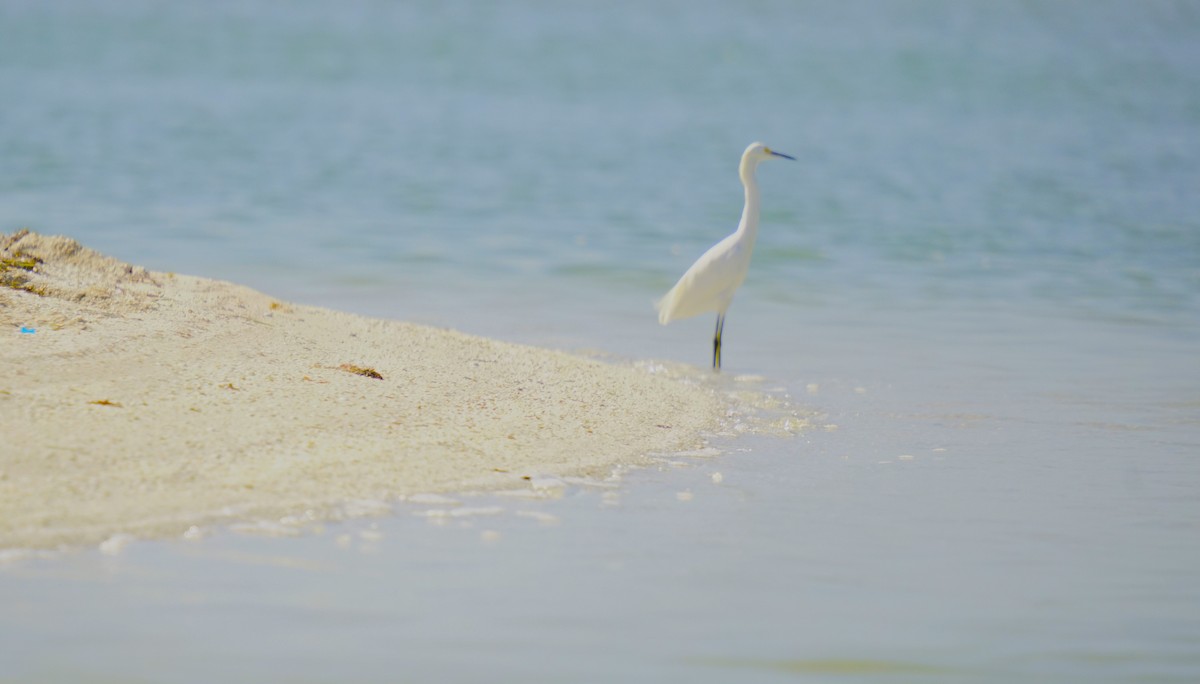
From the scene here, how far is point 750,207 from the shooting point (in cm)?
852

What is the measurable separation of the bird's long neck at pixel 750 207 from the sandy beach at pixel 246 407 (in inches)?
71.2

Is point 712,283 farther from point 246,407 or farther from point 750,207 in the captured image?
point 246,407

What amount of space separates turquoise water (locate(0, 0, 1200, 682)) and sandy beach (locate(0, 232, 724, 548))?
28cm

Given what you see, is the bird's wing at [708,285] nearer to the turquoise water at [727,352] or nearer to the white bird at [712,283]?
the white bird at [712,283]

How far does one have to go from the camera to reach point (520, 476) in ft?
15.1

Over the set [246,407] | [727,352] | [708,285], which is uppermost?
[708,285]

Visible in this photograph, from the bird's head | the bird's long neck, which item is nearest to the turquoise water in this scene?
the bird's long neck

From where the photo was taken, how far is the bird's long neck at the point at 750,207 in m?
8.36

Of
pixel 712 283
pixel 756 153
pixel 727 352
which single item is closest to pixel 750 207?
pixel 756 153

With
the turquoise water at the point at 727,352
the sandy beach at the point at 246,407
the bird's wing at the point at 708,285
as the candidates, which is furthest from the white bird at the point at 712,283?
the sandy beach at the point at 246,407

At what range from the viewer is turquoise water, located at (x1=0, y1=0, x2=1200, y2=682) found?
340 cm

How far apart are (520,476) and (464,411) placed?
79 cm

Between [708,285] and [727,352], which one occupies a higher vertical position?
[708,285]

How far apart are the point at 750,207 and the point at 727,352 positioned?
1030mm
